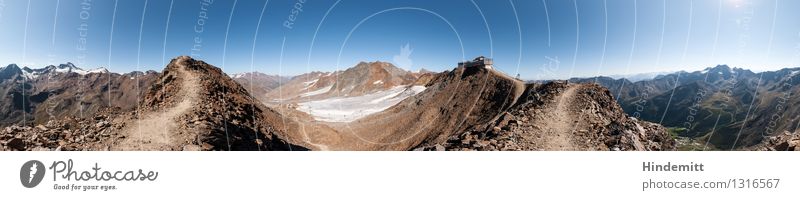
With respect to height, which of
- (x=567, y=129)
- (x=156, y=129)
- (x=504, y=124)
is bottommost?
(x=567, y=129)

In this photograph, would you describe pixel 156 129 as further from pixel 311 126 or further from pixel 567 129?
pixel 311 126

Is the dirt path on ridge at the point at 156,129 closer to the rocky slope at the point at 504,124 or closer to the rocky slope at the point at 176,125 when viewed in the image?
the rocky slope at the point at 176,125

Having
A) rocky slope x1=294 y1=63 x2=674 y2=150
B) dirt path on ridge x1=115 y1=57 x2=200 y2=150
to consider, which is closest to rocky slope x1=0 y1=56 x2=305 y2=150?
dirt path on ridge x1=115 y1=57 x2=200 y2=150

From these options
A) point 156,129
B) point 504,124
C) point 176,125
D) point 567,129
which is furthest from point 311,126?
point 567,129

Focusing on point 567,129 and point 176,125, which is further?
point 567,129

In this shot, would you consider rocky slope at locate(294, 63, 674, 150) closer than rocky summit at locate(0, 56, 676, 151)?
No

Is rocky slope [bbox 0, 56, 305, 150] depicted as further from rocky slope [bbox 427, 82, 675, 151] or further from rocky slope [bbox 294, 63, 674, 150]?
rocky slope [bbox 427, 82, 675, 151]

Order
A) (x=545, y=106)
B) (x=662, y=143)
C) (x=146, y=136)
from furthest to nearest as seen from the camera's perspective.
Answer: (x=545, y=106)
(x=662, y=143)
(x=146, y=136)

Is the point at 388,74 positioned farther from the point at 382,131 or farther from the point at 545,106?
the point at 545,106

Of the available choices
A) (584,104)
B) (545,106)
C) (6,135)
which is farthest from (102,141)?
(584,104)

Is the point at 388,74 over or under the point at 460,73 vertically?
over

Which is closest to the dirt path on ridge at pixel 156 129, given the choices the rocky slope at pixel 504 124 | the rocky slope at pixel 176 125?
the rocky slope at pixel 176 125
